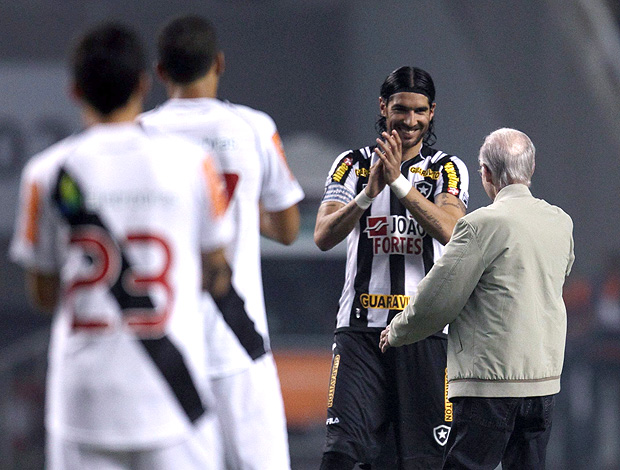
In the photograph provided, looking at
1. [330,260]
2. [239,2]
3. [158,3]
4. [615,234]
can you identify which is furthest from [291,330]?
[158,3]

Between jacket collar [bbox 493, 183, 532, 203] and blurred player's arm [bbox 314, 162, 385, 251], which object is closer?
jacket collar [bbox 493, 183, 532, 203]

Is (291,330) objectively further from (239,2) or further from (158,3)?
(158,3)

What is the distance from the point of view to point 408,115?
4.99 m

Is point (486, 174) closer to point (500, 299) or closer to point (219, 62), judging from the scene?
point (500, 299)

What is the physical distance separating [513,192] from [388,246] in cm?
70

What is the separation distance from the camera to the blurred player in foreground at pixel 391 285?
4.89 m

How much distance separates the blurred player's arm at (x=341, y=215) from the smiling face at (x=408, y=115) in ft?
1.10

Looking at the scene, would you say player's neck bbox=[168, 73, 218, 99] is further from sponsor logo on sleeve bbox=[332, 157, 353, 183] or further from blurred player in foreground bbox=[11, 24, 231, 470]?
sponsor logo on sleeve bbox=[332, 157, 353, 183]

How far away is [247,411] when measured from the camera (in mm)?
3871

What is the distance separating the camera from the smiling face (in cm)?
499

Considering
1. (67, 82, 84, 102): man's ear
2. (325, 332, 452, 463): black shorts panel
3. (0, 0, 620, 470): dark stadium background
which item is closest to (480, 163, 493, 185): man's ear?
(325, 332, 452, 463): black shorts panel

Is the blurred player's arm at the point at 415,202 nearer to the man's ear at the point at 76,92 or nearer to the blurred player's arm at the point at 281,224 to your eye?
the blurred player's arm at the point at 281,224

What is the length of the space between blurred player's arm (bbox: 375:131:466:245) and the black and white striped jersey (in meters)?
0.14

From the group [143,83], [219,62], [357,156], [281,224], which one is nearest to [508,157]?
[357,156]
